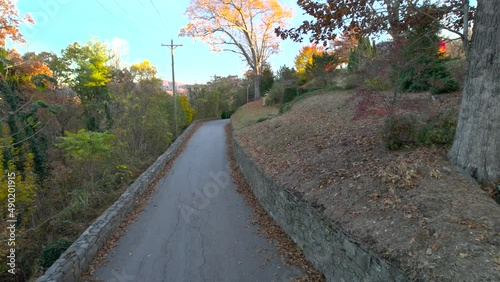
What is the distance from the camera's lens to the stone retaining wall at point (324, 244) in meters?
3.60

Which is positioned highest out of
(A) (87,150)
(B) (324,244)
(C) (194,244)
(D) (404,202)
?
(D) (404,202)

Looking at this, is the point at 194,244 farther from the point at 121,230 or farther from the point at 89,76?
the point at 89,76

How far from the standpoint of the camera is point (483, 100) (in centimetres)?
453

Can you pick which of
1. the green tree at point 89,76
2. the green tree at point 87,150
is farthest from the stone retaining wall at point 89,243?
the green tree at point 89,76

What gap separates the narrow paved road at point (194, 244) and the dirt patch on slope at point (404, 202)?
4.67 feet

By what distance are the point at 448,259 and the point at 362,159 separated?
3.23m

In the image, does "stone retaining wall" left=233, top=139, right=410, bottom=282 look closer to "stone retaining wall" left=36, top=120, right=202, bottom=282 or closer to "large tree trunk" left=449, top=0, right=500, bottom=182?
"large tree trunk" left=449, top=0, right=500, bottom=182

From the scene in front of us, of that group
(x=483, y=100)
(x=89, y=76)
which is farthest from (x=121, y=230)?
(x=89, y=76)

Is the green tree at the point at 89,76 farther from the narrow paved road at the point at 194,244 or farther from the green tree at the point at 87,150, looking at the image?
the narrow paved road at the point at 194,244

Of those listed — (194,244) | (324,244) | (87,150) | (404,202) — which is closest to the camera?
(404,202)

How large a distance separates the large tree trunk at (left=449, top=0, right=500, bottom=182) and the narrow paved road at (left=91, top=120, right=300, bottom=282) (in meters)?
3.33

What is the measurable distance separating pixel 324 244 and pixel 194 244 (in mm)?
2947

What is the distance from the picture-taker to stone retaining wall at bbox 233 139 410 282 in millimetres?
3598

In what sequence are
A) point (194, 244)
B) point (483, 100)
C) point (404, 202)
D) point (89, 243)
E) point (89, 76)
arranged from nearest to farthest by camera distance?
point (404, 202) < point (483, 100) < point (89, 243) < point (194, 244) < point (89, 76)
